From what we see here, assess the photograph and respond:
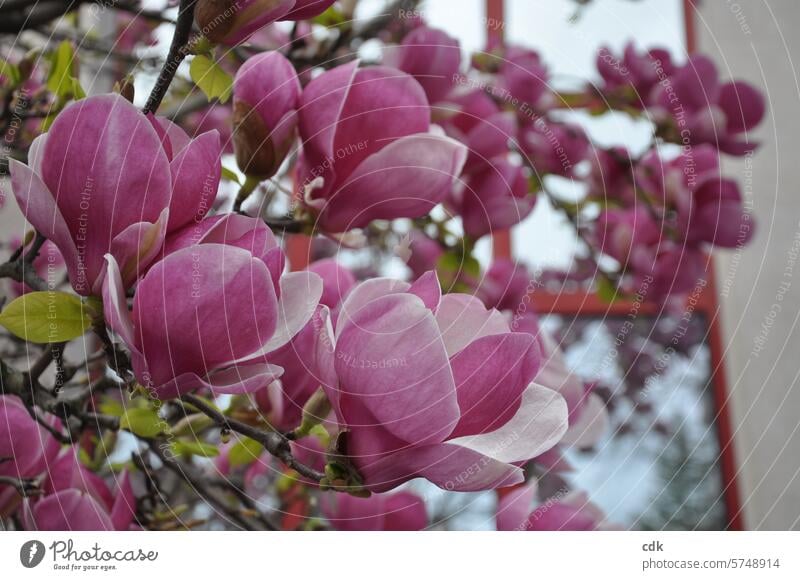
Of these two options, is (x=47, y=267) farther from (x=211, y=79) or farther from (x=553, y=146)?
(x=553, y=146)

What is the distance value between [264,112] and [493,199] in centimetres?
14

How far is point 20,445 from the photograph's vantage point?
25cm

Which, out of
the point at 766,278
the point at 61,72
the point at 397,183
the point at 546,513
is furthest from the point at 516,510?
the point at 766,278

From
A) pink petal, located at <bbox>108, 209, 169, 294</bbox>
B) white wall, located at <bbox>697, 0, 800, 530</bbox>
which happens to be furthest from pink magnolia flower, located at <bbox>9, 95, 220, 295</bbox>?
white wall, located at <bbox>697, 0, 800, 530</bbox>

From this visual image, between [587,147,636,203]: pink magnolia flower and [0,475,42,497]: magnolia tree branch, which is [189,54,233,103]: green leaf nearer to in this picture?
[0,475,42,497]: magnolia tree branch

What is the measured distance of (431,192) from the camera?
24 cm

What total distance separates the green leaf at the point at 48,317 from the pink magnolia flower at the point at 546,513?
0.55 feet

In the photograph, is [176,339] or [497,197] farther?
[497,197]

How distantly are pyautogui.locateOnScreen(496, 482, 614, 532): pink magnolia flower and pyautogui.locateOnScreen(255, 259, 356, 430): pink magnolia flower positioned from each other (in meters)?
0.10

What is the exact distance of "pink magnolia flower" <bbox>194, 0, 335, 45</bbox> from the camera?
21 cm

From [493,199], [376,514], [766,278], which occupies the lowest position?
[766,278]
